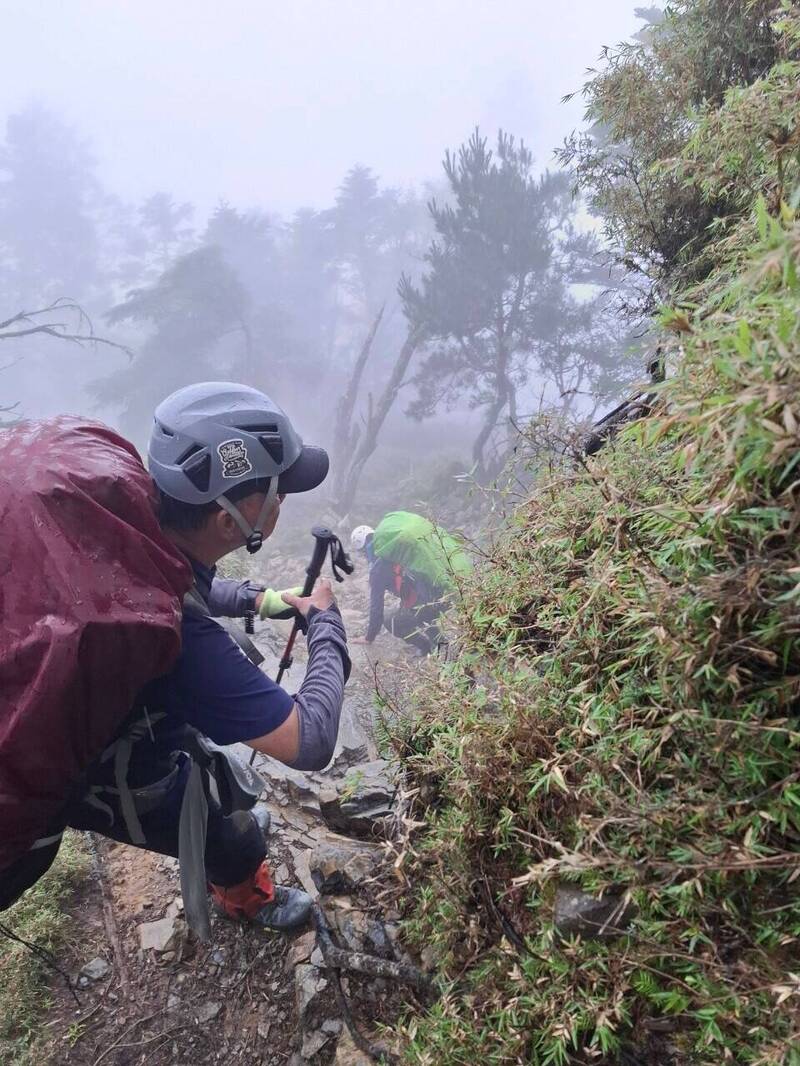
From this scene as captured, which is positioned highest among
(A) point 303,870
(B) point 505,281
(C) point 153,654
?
(B) point 505,281

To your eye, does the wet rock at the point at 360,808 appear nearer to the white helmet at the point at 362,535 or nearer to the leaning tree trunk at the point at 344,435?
the white helmet at the point at 362,535

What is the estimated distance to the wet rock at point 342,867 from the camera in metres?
2.49

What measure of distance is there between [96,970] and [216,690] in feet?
6.41

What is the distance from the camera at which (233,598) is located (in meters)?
3.80

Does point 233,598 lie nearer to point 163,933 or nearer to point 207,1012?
point 163,933

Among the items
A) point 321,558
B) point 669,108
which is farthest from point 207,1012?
point 669,108

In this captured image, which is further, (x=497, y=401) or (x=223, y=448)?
(x=497, y=401)

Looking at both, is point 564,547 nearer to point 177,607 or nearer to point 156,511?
point 177,607

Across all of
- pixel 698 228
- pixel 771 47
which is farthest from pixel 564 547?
pixel 771 47

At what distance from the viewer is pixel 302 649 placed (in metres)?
11.3

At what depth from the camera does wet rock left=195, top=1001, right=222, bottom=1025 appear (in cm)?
278

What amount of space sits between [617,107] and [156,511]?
4.23 metres

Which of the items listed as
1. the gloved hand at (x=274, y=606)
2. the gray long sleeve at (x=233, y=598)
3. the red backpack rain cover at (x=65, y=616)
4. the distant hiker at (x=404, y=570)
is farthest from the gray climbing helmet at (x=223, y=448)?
the distant hiker at (x=404, y=570)

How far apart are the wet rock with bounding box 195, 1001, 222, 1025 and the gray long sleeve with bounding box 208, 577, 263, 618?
78.1 inches
